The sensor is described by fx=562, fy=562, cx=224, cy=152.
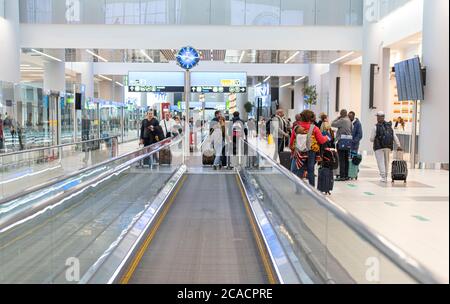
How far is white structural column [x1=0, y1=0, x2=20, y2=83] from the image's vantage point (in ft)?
64.1

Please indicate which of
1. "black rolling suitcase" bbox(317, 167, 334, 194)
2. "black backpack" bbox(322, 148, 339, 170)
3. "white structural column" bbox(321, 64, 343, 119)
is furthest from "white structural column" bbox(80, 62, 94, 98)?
"black rolling suitcase" bbox(317, 167, 334, 194)

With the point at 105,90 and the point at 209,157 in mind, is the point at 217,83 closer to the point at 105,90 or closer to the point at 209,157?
the point at 209,157

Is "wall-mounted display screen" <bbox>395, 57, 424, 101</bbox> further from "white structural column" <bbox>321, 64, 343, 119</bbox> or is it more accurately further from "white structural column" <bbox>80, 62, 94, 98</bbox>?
"white structural column" <bbox>80, 62, 94, 98</bbox>

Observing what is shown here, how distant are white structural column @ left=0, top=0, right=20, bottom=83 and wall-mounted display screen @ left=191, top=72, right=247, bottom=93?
10.3 m

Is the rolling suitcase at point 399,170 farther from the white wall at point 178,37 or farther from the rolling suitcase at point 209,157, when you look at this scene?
the white wall at point 178,37

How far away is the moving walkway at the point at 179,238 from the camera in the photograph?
13.1ft

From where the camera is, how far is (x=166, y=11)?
2081cm

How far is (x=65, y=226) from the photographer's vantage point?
509 cm

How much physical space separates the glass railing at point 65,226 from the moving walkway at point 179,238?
0.01 m

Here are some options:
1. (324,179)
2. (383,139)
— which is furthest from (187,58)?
(324,179)

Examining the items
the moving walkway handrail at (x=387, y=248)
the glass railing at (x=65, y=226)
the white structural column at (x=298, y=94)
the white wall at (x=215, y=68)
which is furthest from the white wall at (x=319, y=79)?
the moving walkway handrail at (x=387, y=248)

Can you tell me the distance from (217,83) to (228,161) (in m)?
13.4

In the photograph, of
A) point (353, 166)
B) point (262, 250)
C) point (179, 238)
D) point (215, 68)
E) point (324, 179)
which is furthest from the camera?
point (215, 68)
